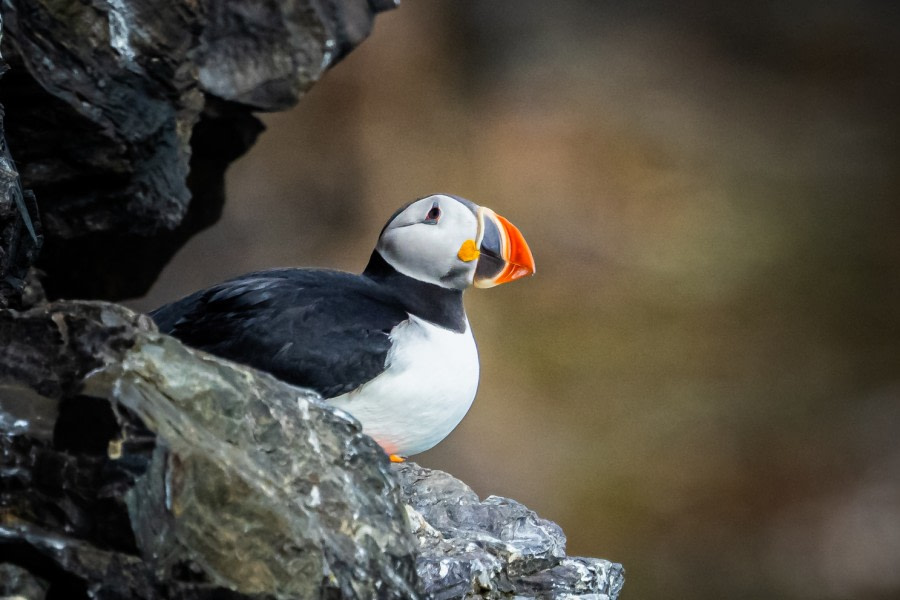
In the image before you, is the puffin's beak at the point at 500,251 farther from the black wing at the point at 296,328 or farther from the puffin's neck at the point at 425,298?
the black wing at the point at 296,328

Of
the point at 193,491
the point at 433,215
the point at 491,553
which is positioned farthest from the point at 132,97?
the point at 193,491

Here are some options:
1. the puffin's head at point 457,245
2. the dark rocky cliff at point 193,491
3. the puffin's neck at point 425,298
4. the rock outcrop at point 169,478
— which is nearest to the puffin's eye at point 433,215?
the puffin's head at point 457,245

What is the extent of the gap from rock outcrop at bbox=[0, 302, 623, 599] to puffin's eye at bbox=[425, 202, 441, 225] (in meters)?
0.73

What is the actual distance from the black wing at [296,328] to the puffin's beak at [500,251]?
0.69 feet

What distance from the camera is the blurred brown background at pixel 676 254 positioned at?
169 inches

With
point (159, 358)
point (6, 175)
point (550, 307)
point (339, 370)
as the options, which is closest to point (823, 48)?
point (550, 307)

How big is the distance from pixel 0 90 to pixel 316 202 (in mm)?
1792

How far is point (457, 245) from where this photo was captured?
7.06 feet

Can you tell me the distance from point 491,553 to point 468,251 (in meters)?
0.60

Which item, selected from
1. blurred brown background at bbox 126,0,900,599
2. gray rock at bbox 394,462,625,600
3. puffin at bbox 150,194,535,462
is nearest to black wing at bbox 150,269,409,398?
puffin at bbox 150,194,535,462

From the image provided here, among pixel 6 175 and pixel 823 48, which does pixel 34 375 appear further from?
pixel 823 48

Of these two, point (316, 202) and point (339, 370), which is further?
point (316, 202)

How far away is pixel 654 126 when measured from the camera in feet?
14.7

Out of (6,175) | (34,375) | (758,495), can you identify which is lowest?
(34,375)
